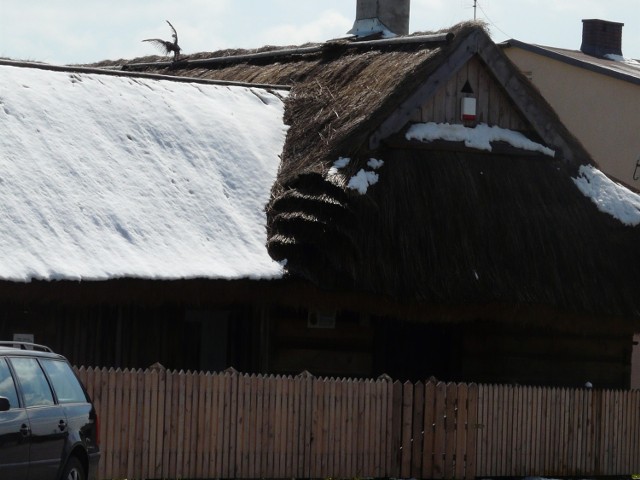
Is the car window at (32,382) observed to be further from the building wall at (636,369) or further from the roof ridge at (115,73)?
the building wall at (636,369)

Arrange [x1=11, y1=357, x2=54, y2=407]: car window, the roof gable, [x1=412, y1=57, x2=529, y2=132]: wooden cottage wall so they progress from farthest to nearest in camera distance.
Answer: [x1=412, y1=57, x2=529, y2=132]: wooden cottage wall → the roof gable → [x1=11, y1=357, x2=54, y2=407]: car window

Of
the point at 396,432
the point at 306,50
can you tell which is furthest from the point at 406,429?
the point at 306,50

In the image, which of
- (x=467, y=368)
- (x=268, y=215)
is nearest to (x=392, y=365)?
(x=467, y=368)

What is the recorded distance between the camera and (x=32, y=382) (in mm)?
11859

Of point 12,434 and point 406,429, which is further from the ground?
point 12,434

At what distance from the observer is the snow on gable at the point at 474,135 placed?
2169 centimetres

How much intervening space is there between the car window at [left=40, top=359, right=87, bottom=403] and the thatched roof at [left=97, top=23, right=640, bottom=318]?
6.31 m

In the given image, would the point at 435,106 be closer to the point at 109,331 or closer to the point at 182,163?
the point at 182,163

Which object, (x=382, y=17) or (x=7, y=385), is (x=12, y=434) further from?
(x=382, y=17)

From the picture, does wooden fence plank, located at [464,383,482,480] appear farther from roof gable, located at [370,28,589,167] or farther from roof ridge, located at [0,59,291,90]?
roof ridge, located at [0,59,291,90]

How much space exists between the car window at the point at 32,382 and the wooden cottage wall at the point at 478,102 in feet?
37.1

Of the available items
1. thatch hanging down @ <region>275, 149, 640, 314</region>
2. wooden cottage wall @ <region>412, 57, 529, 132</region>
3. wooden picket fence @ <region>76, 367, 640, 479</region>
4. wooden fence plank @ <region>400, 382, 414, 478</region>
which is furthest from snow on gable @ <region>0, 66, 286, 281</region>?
wooden cottage wall @ <region>412, 57, 529, 132</region>

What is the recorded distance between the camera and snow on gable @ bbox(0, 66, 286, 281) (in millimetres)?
18000

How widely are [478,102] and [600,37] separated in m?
17.8
